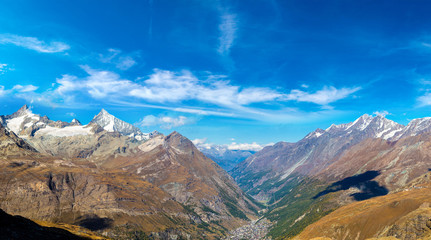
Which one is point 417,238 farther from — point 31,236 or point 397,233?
point 31,236

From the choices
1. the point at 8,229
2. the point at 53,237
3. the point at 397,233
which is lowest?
the point at 397,233

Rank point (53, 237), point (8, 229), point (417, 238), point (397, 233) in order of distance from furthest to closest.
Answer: point (397, 233) → point (417, 238) → point (53, 237) → point (8, 229)

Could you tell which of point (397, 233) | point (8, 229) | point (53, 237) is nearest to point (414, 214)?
point (397, 233)

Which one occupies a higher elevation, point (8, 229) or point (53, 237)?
point (8, 229)

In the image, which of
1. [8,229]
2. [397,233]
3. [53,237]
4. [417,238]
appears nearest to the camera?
[8,229]

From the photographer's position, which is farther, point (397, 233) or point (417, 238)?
point (397, 233)

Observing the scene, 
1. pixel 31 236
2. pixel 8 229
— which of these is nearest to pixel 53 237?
pixel 31 236

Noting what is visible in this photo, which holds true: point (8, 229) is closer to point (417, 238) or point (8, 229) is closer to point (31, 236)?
point (31, 236)

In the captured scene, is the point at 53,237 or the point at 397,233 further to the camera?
the point at 397,233

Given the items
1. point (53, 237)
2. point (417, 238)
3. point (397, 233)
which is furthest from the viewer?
point (397, 233)
